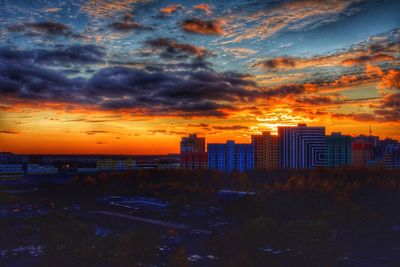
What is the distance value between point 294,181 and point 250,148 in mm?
8627

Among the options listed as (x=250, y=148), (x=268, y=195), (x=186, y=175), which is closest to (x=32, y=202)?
(x=186, y=175)

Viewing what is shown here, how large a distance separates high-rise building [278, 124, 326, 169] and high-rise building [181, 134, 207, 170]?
4.59 m

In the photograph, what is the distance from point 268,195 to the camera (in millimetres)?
12328

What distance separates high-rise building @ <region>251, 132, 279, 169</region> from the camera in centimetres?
2184

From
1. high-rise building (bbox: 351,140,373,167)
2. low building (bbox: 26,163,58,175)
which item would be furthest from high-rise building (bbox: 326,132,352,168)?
low building (bbox: 26,163,58,175)

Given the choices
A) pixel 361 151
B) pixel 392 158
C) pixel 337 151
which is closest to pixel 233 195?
pixel 337 151

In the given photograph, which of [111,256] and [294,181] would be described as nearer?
[111,256]

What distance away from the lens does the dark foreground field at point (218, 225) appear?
6340mm

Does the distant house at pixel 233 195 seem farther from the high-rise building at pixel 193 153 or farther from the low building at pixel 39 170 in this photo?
the low building at pixel 39 170

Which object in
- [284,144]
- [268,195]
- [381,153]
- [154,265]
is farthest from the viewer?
[381,153]

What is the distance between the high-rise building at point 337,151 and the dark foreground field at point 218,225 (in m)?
8.02

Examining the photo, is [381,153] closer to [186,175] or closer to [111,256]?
[186,175]

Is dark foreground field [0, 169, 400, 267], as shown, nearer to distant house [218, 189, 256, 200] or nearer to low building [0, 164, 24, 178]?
distant house [218, 189, 256, 200]

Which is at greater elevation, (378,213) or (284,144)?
(284,144)
